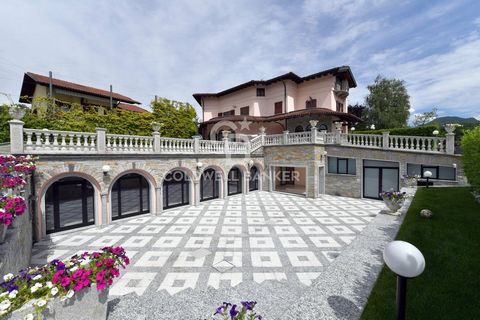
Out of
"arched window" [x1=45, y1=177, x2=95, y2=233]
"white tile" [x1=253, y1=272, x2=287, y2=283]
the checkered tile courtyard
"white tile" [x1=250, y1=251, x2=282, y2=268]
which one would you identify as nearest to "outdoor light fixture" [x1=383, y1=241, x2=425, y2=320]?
the checkered tile courtyard

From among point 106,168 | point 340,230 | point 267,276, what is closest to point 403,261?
point 267,276

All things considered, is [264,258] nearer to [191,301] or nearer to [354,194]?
[191,301]

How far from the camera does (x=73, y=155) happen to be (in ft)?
33.7

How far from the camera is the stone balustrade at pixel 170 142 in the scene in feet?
31.1

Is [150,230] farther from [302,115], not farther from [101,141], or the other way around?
[302,115]

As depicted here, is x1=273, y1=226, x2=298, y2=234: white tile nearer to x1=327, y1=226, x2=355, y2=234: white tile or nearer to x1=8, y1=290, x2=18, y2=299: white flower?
x1=327, y1=226, x2=355, y2=234: white tile

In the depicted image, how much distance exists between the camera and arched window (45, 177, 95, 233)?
1034 cm

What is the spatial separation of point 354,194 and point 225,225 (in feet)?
38.7

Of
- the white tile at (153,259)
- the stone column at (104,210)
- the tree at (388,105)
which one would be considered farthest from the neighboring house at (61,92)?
the tree at (388,105)

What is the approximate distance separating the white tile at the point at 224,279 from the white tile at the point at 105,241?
18.1 feet

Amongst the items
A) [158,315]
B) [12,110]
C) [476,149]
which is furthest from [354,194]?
[12,110]

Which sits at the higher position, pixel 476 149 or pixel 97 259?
pixel 476 149

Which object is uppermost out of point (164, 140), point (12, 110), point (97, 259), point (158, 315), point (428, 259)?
point (12, 110)

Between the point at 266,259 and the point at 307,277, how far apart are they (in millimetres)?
1601
